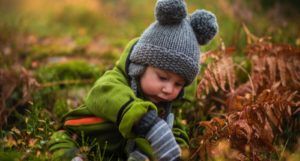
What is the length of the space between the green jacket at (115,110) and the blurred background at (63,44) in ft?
1.15

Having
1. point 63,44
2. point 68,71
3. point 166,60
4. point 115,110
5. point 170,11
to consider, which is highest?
point 170,11

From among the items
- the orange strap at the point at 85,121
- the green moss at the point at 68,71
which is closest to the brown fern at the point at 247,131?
the orange strap at the point at 85,121

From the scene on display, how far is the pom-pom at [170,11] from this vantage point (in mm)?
3064

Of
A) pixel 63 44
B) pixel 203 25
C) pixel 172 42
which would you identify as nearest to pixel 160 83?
pixel 172 42

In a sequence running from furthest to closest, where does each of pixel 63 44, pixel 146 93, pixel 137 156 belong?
pixel 63 44 → pixel 146 93 → pixel 137 156

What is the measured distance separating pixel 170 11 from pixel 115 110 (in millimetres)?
712

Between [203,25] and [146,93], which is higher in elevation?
[203,25]

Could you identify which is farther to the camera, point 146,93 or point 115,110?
point 146,93

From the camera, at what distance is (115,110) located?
9.68ft

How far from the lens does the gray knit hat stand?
307 cm

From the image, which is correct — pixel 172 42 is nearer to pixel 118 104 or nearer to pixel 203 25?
pixel 203 25

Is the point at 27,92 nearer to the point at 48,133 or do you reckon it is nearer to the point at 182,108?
the point at 48,133

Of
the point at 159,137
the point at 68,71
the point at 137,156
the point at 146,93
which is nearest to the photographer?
the point at 159,137

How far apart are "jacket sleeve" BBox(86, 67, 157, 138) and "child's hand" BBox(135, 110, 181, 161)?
5cm
